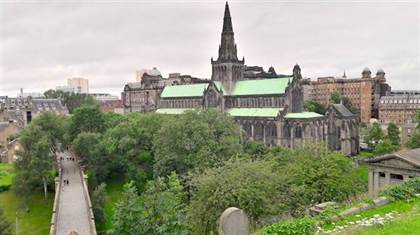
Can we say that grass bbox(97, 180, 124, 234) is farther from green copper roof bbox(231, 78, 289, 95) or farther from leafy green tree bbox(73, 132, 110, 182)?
green copper roof bbox(231, 78, 289, 95)

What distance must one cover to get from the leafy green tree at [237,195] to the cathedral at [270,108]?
109ft

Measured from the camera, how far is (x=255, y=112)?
68.3m

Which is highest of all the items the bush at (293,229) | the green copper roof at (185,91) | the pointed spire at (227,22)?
the pointed spire at (227,22)

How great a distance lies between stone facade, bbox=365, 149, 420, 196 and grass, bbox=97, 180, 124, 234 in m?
22.2

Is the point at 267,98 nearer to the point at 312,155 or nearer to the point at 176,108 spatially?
the point at 176,108

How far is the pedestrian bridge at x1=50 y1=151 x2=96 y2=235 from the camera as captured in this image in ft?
92.2

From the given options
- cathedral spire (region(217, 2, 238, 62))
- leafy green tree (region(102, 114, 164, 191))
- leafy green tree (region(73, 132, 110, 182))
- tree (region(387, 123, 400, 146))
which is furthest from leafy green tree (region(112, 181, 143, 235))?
cathedral spire (region(217, 2, 238, 62))

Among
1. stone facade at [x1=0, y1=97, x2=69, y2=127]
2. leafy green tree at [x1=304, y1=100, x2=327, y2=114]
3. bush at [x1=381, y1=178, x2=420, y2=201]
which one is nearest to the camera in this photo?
bush at [x1=381, y1=178, x2=420, y2=201]

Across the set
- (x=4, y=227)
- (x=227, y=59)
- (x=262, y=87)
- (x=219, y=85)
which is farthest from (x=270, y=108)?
(x=4, y=227)

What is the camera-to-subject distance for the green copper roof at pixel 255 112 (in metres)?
64.8

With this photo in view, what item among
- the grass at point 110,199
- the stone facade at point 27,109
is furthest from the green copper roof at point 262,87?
the stone facade at point 27,109

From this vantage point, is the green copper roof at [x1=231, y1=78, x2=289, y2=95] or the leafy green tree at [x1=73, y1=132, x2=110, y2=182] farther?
the green copper roof at [x1=231, y1=78, x2=289, y2=95]

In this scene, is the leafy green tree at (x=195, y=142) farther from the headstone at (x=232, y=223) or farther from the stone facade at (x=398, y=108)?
the stone facade at (x=398, y=108)

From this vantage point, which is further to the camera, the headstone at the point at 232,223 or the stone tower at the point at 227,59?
the stone tower at the point at 227,59
